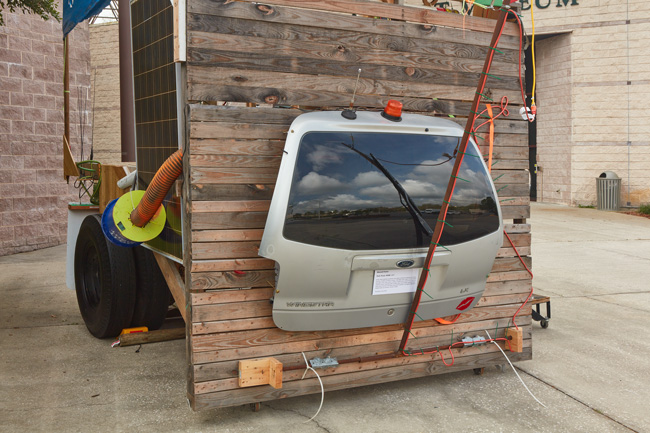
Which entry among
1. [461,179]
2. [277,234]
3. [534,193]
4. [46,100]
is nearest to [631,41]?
[534,193]

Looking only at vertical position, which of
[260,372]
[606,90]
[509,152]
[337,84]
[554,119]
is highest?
[606,90]

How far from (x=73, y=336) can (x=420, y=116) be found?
11.5 feet

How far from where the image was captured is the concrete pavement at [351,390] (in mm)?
3936

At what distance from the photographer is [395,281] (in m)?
3.95

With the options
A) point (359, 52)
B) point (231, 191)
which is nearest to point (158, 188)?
point (231, 191)

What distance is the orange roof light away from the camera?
3977mm

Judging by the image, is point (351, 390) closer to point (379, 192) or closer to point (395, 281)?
point (395, 281)

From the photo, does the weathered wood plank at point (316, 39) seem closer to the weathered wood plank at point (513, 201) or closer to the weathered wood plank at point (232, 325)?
the weathered wood plank at point (513, 201)

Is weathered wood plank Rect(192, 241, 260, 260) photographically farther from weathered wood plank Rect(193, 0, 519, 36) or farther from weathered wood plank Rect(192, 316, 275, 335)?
weathered wood plank Rect(193, 0, 519, 36)

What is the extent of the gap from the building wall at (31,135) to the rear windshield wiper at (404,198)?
8.13 meters

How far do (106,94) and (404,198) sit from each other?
1664 centimetres

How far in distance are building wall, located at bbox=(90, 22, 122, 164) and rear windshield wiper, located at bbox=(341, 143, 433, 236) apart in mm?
15976

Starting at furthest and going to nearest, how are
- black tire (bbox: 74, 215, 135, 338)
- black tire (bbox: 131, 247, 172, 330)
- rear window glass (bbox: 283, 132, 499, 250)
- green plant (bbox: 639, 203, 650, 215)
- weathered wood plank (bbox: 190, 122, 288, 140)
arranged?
green plant (bbox: 639, 203, 650, 215), black tire (bbox: 131, 247, 172, 330), black tire (bbox: 74, 215, 135, 338), weathered wood plank (bbox: 190, 122, 288, 140), rear window glass (bbox: 283, 132, 499, 250)

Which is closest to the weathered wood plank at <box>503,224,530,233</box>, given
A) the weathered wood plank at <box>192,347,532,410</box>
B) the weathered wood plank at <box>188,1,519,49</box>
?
the weathered wood plank at <box>192,347,532,410</box>
